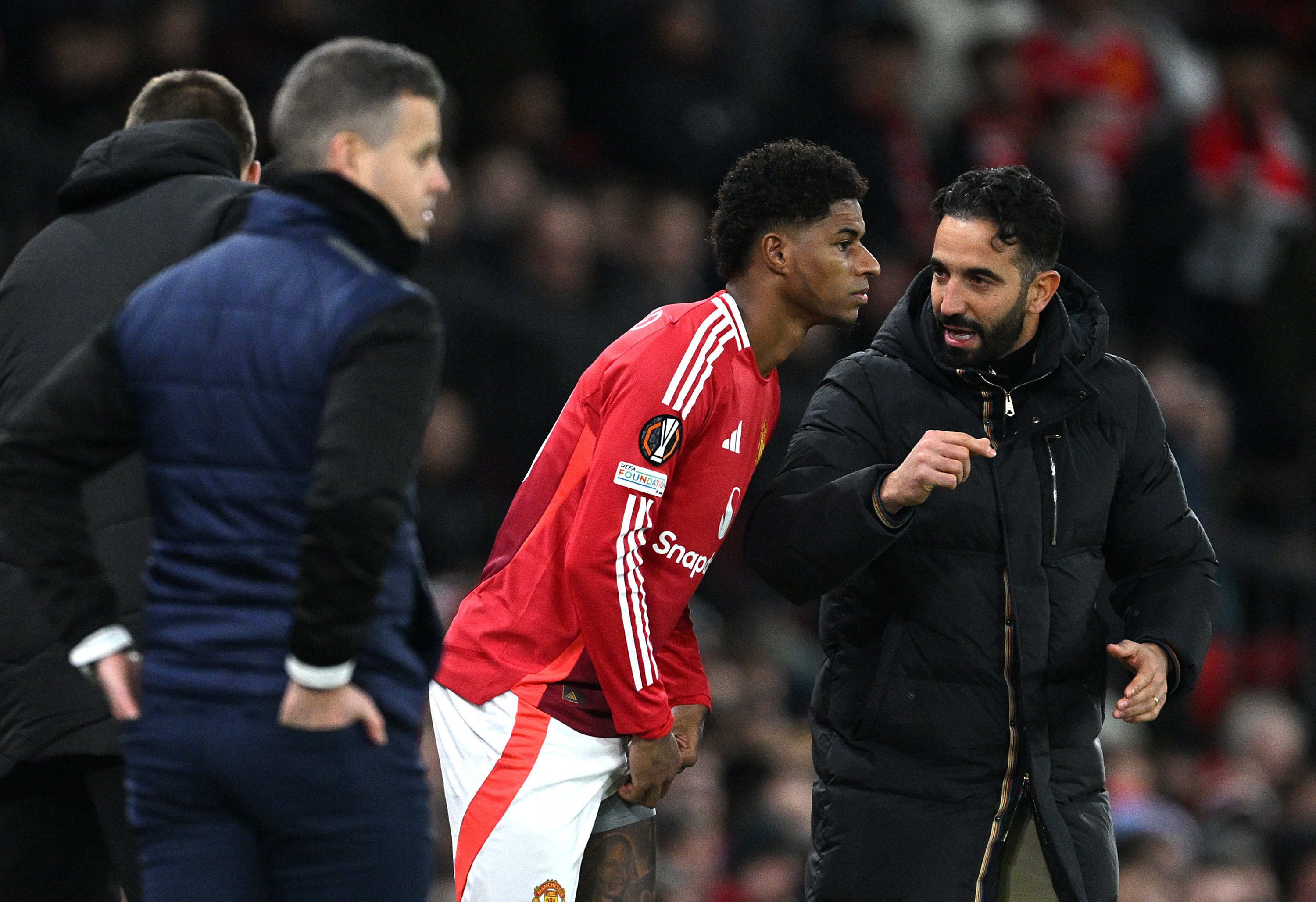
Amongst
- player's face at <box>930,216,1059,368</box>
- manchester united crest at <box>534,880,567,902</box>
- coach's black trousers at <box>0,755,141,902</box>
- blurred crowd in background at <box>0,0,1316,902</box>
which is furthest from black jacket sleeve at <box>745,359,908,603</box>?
blurred crowd in background at <box>0,0,1316,902</box>

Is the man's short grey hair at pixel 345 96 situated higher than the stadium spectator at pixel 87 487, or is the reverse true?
the man's short grey hair at pixel 345 96

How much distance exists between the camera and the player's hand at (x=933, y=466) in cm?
332

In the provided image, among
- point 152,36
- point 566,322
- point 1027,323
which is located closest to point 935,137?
point 566,322

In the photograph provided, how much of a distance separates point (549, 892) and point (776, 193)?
4.79 ft

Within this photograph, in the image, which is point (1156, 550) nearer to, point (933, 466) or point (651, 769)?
point (933, 466)

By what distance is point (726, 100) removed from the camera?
846 centimetres

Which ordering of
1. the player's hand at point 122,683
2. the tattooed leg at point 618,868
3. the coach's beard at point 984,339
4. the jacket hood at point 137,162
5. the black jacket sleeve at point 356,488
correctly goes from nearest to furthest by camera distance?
A: 1. the black jacket sleeve at point 356,488
2. the player's hand at point 122,683
3. the jacket hood at point 137,162
4. the tattooed leg at point 618,868
5. the coach's beard at point 984,339

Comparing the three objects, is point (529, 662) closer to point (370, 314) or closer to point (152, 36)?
point (370, 314)

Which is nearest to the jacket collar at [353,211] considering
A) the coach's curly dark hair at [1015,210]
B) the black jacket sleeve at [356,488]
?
the black jacket sleeve at [356,488]

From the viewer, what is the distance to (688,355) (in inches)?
139

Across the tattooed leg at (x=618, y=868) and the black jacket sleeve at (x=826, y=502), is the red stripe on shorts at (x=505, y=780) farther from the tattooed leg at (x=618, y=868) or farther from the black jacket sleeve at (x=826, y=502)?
the black jacket sleeve at (x=826, y=502)

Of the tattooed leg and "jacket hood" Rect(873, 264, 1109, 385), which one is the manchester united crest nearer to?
the tattooed leg

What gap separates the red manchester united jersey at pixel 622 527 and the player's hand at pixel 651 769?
39 mm

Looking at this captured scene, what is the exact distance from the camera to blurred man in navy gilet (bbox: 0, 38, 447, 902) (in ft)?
8.35
